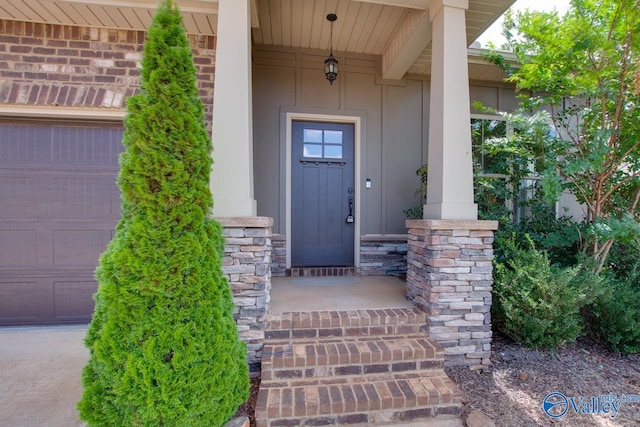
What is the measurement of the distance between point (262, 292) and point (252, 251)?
323mm

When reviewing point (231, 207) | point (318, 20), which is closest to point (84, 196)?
point (231, 207)

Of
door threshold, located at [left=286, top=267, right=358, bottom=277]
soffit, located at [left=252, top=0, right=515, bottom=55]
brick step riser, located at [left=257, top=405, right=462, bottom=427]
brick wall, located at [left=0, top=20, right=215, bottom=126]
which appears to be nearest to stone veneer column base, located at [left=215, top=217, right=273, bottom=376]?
brick step riser, located at [left=257, top=405, right=462, bottom=427]

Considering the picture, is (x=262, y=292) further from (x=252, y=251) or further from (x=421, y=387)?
(x=421, y=387)

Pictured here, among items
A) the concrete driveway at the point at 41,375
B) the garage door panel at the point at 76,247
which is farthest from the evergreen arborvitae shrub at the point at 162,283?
the garage door panel at the point at 76,247

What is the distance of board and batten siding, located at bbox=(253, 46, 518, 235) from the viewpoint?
377 centimetres

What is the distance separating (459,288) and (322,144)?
2.43 meters

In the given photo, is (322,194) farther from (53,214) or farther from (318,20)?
(53,214)

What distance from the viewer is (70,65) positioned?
112 inches

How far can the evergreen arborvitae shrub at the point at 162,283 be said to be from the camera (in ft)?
4.69

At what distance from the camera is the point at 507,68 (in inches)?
146

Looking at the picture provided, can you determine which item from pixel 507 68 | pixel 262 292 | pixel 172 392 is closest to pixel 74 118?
pixel 262 292

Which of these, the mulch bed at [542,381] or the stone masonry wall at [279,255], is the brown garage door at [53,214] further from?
the mulch bed at [542,381]

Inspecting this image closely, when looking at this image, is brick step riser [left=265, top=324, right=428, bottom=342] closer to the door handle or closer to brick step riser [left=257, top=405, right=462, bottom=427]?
brick step riser [left=257, top=405, right=462, bottom=427]

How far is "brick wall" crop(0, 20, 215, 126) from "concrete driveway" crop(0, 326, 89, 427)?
2.15m
